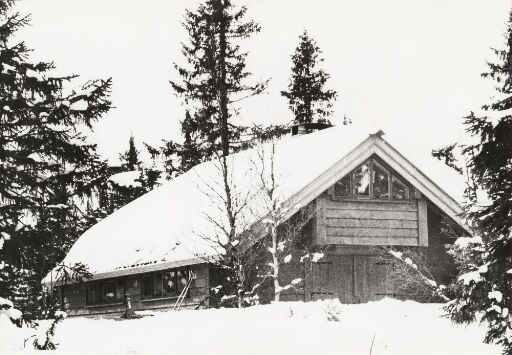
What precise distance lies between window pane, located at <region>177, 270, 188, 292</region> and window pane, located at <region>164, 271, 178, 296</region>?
23 centimetres

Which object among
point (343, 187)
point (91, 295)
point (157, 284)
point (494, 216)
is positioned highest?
point (343, 187)

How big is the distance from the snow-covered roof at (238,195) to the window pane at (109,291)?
3.41ft

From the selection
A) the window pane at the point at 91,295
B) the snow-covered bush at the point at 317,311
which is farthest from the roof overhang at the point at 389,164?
the window pane at the point at 91,295

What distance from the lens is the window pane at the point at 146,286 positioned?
75.3 ft

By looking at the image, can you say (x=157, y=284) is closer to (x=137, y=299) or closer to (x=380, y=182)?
(x=137, y=299)

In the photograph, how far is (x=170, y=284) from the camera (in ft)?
71.9

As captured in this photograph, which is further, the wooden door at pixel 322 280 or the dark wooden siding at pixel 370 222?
the wooden door at pixel 322 280

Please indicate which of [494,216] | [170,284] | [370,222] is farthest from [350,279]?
[494,216]

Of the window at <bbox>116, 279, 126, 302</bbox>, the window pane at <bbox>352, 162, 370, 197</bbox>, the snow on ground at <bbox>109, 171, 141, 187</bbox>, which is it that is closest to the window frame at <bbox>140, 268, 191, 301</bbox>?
the window at <bbox>116, 279, 126, 302</bbox>

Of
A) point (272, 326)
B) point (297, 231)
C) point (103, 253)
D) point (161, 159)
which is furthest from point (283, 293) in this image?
point (161, 159)

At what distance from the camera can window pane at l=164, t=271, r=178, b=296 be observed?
2167cm

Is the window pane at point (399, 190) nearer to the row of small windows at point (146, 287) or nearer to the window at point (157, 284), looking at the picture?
the row of small windows at point (146, 287)

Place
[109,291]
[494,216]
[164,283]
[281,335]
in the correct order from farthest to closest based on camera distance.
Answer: [109,291], [164,283], [281,335], [494,216]

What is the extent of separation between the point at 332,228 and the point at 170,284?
17.3 ft
